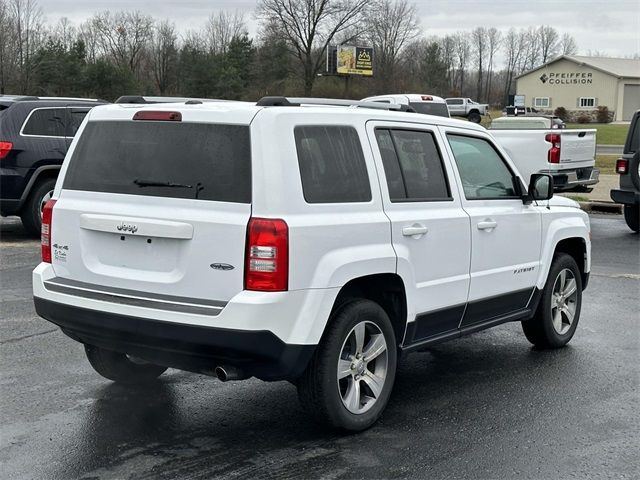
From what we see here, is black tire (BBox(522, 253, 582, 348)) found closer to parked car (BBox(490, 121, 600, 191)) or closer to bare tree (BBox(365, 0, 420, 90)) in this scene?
parked car (BBox(490, 121, 600, 191))

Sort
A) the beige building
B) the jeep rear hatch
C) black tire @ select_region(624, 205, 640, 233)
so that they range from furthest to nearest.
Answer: the beige building < black tire @ select_region(624, 205, 640, 233) < the jeep rear hatch

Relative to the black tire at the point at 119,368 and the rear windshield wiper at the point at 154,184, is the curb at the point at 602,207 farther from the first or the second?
the rear windshield wiper at the point at 154,184

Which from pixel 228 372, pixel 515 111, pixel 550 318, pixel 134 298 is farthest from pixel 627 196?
pixel 515 111

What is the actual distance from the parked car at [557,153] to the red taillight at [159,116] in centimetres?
1194

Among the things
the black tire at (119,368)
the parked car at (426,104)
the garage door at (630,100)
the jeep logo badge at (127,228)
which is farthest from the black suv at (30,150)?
the garage door at (630,100)

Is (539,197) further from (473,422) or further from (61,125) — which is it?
(61,125)

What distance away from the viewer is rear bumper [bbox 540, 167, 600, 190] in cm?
1570

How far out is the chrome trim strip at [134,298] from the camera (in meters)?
4.27

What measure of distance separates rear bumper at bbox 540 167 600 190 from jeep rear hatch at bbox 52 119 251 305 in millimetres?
12021

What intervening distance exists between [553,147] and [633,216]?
2371 millimetres

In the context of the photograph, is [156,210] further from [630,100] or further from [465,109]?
[630,100]

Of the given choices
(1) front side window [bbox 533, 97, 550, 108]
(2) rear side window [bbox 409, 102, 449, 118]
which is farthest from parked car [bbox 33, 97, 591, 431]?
(1) front side window [bbox 533, 97, 550, 108]

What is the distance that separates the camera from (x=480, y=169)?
19.7 ft

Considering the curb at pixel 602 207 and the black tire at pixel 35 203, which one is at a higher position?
the black tire at pixel 35 203
